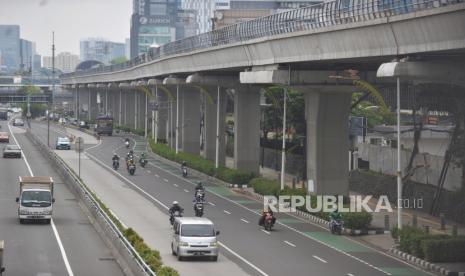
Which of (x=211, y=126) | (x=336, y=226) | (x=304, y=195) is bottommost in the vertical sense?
(x=336, y=226)

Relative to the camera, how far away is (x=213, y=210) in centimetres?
5625

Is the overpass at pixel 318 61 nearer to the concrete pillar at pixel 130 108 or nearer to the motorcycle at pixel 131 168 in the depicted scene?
the motorcycle at pixel 131 168

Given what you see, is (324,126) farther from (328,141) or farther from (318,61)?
(318,61)

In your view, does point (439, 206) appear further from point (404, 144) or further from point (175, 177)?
point (175, 177)

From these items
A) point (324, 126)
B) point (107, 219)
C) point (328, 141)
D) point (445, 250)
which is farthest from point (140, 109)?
point (445, 250)

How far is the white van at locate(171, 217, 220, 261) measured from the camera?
36594 mm

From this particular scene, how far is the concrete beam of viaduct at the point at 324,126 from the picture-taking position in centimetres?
5506

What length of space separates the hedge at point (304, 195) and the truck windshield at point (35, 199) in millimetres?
13786

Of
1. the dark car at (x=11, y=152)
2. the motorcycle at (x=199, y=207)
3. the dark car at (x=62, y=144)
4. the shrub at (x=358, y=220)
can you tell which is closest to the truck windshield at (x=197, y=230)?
the shrub at (x=358, y=220)

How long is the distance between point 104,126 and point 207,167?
71853 millimetres

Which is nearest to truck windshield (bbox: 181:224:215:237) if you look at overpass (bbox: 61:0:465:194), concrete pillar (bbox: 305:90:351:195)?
overpass (bbox: 61:0:465:194)

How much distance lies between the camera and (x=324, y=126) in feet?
184

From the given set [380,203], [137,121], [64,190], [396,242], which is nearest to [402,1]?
[396,242]

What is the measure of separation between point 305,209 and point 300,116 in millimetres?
34219
